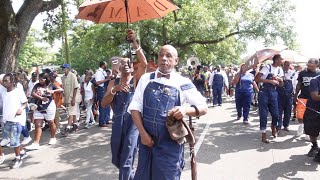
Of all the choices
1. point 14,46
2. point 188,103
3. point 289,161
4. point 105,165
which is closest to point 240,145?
point 289,161

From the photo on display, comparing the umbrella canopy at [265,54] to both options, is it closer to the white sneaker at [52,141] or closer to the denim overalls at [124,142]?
the denim overalls at [124,142]

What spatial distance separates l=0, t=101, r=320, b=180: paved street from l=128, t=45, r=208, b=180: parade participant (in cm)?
226

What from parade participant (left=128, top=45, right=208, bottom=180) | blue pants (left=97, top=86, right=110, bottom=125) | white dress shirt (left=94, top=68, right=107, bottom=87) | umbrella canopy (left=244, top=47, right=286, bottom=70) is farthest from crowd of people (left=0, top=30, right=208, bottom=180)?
umbrella canopy (left=244, top=47, right=286, bottom=70)

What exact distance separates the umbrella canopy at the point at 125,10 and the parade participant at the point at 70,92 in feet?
14.4

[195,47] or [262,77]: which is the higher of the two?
[195,47]

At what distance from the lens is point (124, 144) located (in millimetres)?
3926

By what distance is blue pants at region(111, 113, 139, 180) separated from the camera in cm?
389

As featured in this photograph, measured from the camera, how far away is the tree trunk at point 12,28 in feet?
33.0

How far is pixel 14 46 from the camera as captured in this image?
1020cm

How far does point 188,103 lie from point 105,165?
3.25 metres

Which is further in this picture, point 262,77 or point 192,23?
point 192,23

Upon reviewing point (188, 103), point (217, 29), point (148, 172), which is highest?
point (217, 29)

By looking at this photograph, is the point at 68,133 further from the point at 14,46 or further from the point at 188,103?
the point at 188,103

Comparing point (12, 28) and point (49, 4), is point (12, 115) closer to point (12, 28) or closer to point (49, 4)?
point (12, 28)
